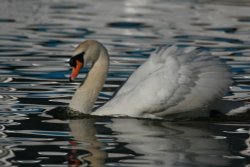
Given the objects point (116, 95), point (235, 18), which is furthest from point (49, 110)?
point (235, 18)

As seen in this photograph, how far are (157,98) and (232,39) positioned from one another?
1059 centimetres

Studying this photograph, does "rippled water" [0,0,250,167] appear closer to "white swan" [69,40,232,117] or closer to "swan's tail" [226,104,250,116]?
"white swan" [69,40,232,117]

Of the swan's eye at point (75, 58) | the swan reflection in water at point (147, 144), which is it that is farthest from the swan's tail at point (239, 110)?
the swan's eye at point (75, 58)

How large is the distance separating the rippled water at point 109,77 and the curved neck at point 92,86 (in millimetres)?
413

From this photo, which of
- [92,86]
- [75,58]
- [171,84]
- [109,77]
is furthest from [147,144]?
[109,77]

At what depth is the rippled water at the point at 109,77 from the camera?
1037 cm

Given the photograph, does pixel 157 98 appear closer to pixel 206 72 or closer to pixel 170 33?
pixel 206 72

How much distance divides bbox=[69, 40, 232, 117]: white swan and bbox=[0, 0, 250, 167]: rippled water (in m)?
0.19

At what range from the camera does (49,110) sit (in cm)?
1345

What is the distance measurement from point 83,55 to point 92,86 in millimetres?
462

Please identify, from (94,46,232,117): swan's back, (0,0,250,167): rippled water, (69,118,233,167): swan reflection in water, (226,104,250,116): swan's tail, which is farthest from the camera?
(226,104,250,116): swan's tail

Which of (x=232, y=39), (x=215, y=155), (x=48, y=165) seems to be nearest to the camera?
(x=48, y=165)

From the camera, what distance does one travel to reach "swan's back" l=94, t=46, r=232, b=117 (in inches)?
503

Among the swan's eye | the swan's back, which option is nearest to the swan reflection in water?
the swan's back
